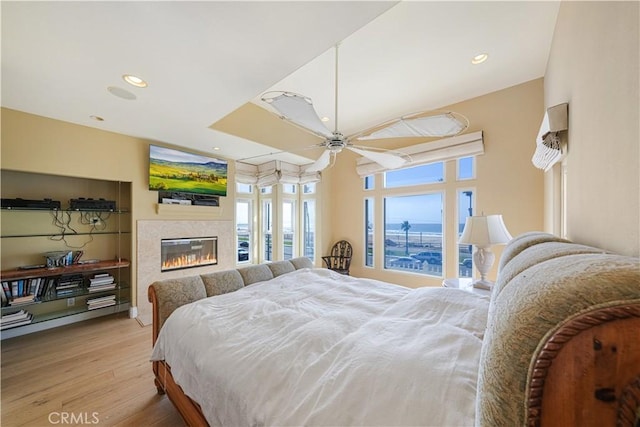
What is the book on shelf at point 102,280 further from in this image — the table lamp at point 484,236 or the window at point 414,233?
the table lamp at point 484,236

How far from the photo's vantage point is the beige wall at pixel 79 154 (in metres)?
2.59

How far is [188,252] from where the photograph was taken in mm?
3938

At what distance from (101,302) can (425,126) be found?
446 centimetres

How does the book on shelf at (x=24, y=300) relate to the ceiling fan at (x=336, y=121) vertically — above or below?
below

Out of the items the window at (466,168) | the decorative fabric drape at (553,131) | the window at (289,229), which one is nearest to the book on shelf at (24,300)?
the window at (289,229)

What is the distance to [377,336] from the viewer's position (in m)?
1.20

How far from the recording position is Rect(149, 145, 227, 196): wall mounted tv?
3475 millimetres

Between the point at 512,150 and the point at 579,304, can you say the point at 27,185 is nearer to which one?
the point at 579,304

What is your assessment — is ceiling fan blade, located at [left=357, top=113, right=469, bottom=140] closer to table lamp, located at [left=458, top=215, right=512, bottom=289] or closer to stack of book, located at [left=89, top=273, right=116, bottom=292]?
table lamp, located at [left=458, top=215, right=512, bottom=289]

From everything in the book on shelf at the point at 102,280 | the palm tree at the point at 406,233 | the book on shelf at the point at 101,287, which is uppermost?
the palm tree at the point at 406,233

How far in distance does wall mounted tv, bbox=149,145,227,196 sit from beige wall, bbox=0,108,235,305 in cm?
16

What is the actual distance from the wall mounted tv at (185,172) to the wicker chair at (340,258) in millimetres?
2416

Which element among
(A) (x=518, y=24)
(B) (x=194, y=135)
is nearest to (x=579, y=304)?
(A) (x=518, y=24)

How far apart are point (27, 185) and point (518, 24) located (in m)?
5.55
